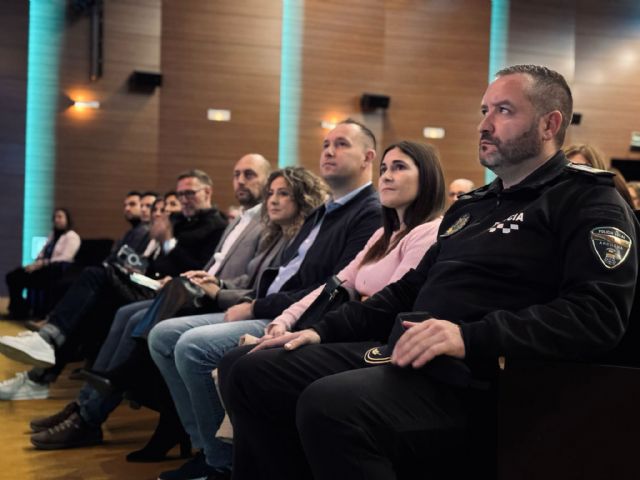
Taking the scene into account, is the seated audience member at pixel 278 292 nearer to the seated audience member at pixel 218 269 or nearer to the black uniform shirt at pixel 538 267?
the seated audience member at pixel 218 269

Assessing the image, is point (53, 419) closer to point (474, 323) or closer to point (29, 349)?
point (29, 349)

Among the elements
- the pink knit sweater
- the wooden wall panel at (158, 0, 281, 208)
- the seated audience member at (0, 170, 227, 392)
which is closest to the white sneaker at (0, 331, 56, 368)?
the seated audience member at (0, 170, 227, 392)

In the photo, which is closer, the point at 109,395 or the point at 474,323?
the point at 474,323

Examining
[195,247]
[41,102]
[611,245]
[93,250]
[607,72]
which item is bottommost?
[93,250]

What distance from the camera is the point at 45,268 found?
7602 millimetres

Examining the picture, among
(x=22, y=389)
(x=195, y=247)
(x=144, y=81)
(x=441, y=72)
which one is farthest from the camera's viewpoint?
(x=441, y=72)

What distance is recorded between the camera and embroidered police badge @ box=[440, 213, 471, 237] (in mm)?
1801

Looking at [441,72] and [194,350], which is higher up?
[441,72]

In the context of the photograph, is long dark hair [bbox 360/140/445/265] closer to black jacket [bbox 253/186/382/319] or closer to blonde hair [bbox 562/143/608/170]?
black jacket [bbox 253/186/382/319]

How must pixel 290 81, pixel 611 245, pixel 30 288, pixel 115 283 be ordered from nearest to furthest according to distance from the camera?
1. pixel 611 245
2. pixel 115 283
3. pixel 30 288
4. pixel 290 81

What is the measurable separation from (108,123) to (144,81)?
0.61 m

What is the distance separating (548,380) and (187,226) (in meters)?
3.17

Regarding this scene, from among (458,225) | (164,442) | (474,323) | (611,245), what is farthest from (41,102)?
(611,245)

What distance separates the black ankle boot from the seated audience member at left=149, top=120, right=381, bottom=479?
304 mm
